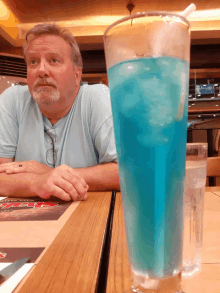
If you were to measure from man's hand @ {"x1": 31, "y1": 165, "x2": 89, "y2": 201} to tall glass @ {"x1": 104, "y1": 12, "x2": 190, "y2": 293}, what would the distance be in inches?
23.0

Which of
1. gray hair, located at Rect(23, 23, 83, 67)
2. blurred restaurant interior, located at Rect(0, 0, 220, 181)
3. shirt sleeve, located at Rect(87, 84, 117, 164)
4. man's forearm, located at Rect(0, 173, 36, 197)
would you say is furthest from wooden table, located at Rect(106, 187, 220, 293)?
blurred restaurant interior, located at Rect(0, 0, 220, 181)

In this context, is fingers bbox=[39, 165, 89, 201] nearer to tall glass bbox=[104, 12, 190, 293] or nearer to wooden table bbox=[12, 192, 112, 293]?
wooden table bbox=[12, 192, 112, 293]

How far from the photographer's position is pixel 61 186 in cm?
91

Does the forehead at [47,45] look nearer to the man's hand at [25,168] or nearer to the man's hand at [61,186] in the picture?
the man's hand at [25,168]

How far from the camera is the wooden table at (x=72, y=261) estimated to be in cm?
38

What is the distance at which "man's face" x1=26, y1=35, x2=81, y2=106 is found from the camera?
1503 millimetres

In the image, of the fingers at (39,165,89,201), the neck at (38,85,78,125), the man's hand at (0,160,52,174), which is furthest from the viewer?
the neck at (38,85,78,125)

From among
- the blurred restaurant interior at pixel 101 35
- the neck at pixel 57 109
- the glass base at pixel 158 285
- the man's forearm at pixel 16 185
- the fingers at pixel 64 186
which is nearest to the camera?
the glass base at pixel 158 285

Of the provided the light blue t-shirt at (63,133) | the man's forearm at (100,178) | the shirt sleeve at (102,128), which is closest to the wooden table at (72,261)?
the man's forearm at (100,178)

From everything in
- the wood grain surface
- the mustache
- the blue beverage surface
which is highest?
the mustache

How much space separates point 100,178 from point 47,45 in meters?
0.86

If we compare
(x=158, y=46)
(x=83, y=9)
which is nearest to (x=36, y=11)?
(x=83, y=9)

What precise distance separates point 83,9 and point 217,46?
2886 millimetres

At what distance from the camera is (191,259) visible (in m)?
0.41
